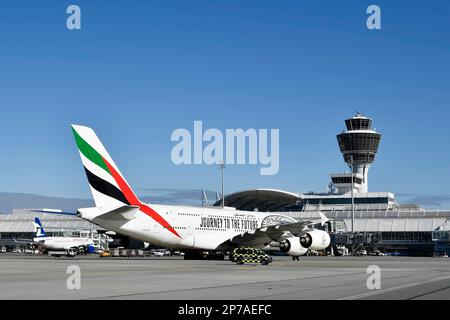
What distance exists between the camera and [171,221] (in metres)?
61.8

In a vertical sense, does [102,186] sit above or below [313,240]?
above

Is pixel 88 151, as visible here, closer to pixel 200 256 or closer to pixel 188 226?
pixel 188 226

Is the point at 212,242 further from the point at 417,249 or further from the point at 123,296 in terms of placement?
the point at 417,249

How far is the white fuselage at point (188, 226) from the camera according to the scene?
5759 cm

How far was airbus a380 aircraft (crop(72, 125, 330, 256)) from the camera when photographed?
184 feet

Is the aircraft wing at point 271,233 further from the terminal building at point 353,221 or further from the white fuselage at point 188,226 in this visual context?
the terminal building at point 353,221

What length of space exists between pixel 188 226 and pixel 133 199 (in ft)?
24.6

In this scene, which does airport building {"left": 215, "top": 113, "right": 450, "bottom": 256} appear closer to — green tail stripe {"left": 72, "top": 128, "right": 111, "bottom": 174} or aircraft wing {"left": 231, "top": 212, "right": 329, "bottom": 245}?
aircraft wing {"left": 231, "top": 212, "right": 329, "bottom": 245}

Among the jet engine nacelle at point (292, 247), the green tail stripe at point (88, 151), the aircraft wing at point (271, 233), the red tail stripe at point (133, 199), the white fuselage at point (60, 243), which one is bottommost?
the white fuselage at point (60, 243)

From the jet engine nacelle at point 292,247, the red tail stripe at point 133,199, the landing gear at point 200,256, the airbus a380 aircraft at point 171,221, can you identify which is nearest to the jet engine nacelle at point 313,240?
the airbus a380 aircraft at point 171,221

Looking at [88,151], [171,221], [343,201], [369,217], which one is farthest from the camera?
[343,201]

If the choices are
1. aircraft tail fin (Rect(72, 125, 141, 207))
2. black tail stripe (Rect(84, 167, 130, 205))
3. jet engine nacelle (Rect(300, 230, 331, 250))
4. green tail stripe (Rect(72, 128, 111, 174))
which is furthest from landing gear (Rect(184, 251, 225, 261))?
green tail stripe (Rect(72, 128, 111, 174))

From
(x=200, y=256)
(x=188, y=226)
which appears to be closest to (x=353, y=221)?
(x=200, y=256)
